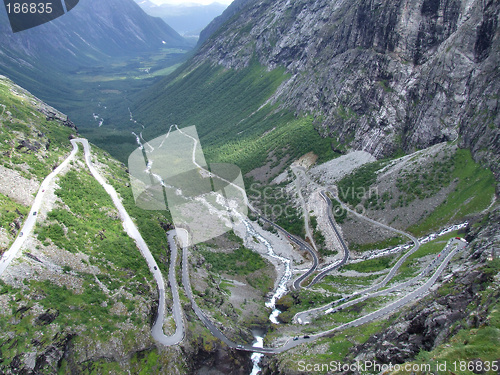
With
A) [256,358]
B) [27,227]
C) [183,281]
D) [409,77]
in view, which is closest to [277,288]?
[183,281]

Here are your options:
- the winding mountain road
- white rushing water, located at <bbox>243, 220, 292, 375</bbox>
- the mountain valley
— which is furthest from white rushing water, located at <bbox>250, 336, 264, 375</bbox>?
the winding mountain road

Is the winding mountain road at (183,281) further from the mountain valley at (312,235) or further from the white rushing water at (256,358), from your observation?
the white rushing water at (256,358)

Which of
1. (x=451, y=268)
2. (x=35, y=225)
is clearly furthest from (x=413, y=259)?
(x=35, y=225)

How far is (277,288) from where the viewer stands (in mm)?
79125

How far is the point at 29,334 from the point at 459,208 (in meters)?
79.0

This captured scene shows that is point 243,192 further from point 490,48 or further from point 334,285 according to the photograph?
point 490,48

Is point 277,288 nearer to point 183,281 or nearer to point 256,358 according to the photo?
point 183,281

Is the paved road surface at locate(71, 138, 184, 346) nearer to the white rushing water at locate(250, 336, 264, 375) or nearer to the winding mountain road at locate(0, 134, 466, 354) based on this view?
the winding mountain road at locate(0, 134, 466, 354)

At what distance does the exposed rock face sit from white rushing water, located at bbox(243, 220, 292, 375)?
44.9m

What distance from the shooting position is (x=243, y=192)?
131625mm

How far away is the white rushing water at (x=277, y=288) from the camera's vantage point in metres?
51.6

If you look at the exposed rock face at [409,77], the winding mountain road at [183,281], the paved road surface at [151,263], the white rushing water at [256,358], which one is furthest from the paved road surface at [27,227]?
the exposed rock face at [409,77]

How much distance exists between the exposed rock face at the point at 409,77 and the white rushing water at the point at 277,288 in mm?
44932

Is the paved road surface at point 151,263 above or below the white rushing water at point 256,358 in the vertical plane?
above
